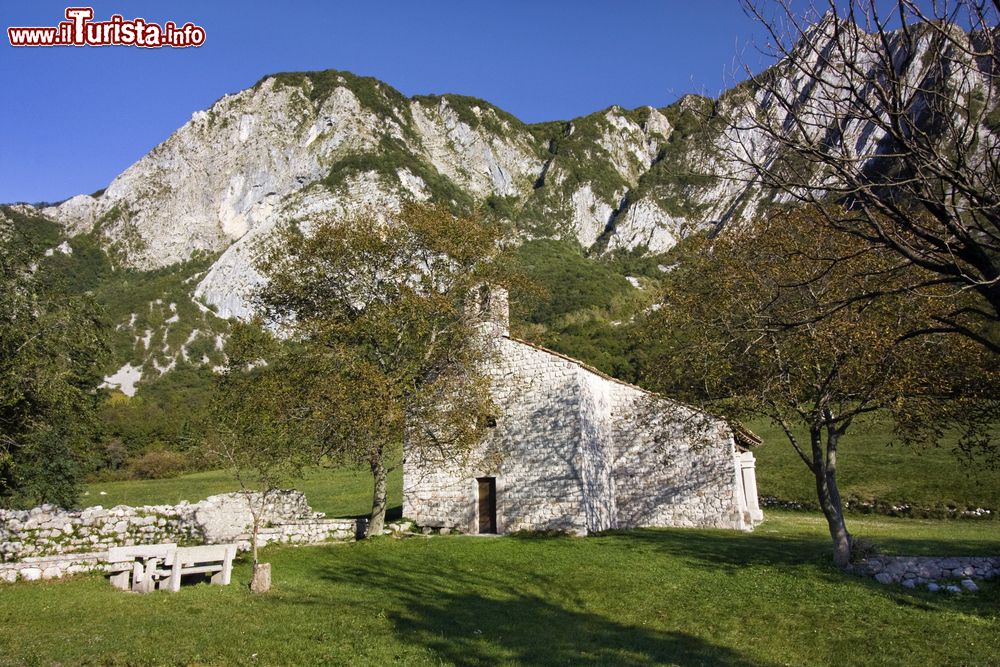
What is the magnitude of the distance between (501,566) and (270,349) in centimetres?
946

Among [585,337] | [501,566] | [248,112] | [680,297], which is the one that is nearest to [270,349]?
[501,566]

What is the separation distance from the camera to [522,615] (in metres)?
10.2

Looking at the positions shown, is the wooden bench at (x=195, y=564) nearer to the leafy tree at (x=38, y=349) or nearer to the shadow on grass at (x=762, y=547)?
the leafy tree at (x=38, y=349)

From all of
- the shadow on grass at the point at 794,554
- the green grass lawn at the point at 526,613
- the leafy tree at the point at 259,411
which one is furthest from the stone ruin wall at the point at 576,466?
the leafy tree at the point at 259,411

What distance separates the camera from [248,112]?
138m

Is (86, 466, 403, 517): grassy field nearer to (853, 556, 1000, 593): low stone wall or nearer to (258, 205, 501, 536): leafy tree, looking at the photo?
(258, 205, 501, 536): leafy tree

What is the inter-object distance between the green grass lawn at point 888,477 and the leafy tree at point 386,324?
1633 centimetres

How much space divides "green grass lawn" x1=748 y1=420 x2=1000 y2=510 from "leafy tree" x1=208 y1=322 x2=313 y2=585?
68.7 ft

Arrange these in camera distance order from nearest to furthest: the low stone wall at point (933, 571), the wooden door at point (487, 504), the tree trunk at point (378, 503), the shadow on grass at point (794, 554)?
the shadow on grass at point (794, 554) < the low stone wall at point (933, 571) < the tree trunk at point (378, 503) < the wooden door at point (487, 504)

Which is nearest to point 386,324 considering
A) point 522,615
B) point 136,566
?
point 136,566

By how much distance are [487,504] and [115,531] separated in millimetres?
10592

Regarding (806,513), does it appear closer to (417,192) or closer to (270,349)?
(270,349)

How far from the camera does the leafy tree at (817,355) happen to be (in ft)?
41.3

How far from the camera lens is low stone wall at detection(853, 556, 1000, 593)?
38.3ft
